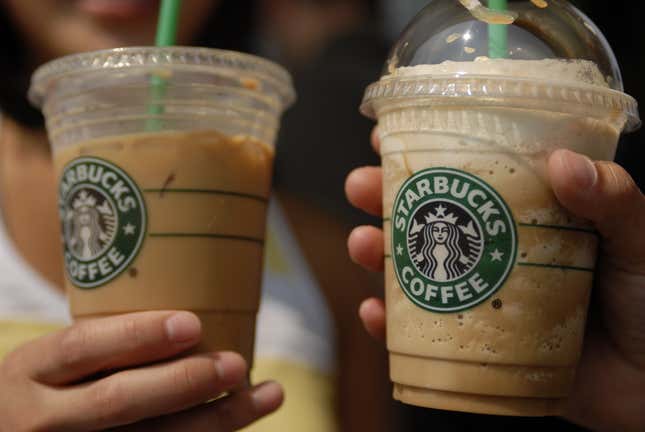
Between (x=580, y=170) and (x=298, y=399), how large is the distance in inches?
39.7

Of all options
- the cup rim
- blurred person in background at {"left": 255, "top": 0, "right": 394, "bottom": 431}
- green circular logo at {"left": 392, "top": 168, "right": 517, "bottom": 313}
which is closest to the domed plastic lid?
the cup rim

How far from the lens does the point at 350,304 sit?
2.04 metres

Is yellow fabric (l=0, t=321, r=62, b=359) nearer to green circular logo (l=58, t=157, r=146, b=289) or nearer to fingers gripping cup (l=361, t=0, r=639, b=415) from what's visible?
green circular logo (l=58, t=157, r=146, b=289)

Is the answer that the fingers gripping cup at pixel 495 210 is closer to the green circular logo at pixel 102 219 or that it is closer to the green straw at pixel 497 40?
the green straw at pixel 497 40

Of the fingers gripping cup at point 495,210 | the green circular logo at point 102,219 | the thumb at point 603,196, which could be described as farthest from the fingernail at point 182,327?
the thumb at point 603,196

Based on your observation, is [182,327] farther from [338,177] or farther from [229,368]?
[338,177]

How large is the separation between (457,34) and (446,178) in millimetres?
198

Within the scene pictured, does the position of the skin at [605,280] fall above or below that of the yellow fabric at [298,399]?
above

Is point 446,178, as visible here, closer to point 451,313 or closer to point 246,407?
point 451,313

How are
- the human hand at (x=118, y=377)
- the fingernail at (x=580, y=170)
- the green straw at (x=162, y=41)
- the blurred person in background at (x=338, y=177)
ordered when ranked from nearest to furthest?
the fingernail at (x=580, y=170), the human hand at (x=118, y=377), the green straw at (x=162, y=41), the blurred person in background at (x=338, y=177)

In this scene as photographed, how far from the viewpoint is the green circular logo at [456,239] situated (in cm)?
90

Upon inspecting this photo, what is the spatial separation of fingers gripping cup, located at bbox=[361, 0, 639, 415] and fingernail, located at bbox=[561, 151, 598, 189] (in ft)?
0.15

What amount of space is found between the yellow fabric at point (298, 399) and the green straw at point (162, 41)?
2.59 ft

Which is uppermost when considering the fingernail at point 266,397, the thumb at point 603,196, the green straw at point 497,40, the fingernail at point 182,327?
the green straw at point 497,40
